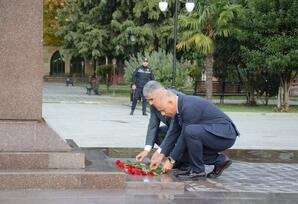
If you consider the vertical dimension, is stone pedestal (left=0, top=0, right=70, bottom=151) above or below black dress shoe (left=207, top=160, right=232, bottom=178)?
above

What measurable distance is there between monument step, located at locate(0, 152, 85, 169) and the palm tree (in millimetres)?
22842

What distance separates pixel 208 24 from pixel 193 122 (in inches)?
933

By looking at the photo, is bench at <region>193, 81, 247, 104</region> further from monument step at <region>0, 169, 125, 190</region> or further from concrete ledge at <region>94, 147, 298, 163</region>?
monument step at <region>0, 169, 125, 190</region>

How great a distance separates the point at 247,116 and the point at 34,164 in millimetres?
17335

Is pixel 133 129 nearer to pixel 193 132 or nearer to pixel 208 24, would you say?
pixel 193 132

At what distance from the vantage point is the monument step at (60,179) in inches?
306

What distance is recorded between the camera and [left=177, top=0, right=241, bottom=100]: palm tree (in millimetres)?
30812

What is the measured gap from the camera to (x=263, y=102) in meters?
35.1

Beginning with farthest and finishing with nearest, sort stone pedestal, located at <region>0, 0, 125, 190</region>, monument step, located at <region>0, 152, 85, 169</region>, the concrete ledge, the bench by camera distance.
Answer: the bench, the concrete ledge, stone pedestal, located at <region>0, 0, 125, 190</region>, monument step, located at <region>0, 152, 85, 169</region>

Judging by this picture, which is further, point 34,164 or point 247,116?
point 247,116

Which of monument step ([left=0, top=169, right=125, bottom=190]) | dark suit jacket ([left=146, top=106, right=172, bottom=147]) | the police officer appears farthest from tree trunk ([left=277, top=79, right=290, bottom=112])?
monument step ([left=0, top=169, right=125, bottom=190])

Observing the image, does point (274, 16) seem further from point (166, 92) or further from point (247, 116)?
point (166, 92)

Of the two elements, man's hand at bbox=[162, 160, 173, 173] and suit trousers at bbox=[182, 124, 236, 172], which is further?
man's hand at bbox=[162, 160, 173, 173]

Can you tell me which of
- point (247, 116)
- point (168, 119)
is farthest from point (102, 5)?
point (168, 119)
